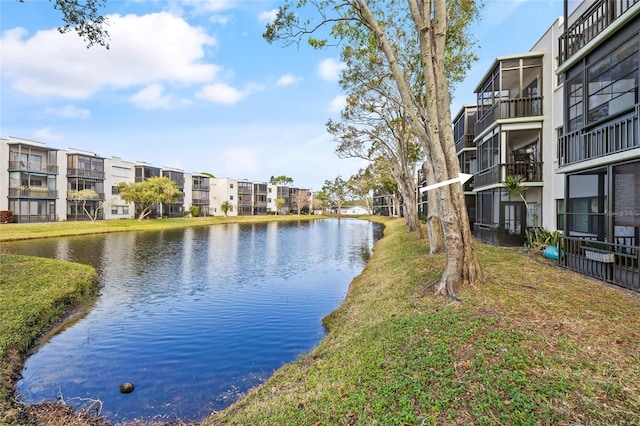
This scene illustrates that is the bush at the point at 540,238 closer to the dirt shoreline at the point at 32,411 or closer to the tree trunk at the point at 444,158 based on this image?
the tree trunk at the point at 444,158

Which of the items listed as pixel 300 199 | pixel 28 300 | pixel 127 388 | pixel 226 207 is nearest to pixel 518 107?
pixel 127 388

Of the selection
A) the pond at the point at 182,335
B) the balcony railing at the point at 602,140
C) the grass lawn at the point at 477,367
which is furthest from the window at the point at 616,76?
the pond at the point at 182,335

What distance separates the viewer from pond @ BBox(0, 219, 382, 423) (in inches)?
282

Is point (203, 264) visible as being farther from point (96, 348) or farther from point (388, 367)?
point (388, 367)

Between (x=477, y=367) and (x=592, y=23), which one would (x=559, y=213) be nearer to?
(x=592, y=23)

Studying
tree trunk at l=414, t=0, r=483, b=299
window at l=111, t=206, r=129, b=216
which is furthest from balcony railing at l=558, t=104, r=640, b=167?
window at l=111, t=206, r=129, b=216

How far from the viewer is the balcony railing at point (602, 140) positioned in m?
8.98

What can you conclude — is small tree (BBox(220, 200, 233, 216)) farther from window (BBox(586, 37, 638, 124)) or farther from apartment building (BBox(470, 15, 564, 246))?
window (BBox(586, 37, 638, 124))

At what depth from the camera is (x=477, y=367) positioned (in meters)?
4.91

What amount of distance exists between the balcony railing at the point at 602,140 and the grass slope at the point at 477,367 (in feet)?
12.7

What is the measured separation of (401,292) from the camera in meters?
10.3

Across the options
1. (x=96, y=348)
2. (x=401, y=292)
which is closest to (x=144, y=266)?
(x=96, y=348)

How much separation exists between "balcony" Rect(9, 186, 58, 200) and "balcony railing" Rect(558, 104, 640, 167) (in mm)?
51443

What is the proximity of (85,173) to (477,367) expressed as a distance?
5683 cm
